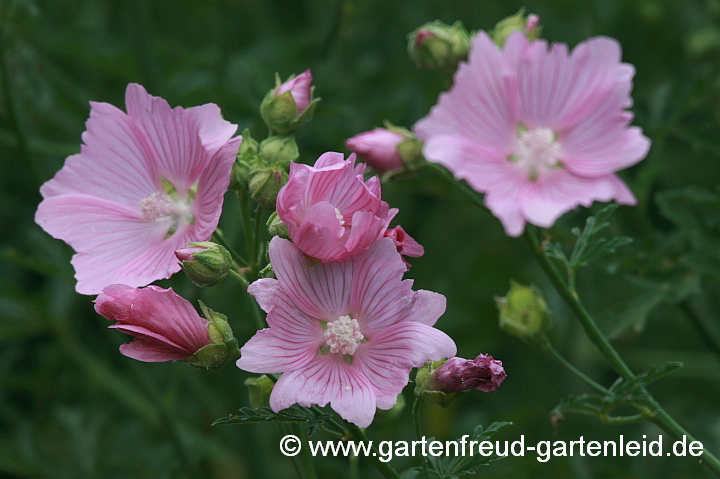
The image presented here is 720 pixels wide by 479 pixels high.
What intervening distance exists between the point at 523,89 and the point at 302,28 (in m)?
1.70

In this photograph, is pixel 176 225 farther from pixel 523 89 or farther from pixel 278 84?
pixel 523 89

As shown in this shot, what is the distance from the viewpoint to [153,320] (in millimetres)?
1120

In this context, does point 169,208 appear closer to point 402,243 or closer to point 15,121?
point 402,243

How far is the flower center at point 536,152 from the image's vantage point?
1388 millimetres

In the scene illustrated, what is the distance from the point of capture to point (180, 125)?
1.31 m

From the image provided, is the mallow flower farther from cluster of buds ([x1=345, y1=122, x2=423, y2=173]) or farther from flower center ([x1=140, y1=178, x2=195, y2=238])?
cluster of buds ([x1=345, y1=122, x2=423, y2=173])

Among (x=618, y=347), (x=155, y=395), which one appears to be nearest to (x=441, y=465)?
(x=155, y=395)

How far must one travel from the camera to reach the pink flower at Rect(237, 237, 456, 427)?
1107mm

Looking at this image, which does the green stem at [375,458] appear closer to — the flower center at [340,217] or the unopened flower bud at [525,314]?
the flower center at [340,217]

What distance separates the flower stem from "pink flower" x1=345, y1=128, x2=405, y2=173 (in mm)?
230

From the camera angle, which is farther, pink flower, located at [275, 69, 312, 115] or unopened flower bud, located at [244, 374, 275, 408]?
pink flower, located at [275, 69, 312, 115]

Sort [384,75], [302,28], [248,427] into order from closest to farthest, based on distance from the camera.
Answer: [248,427], [384,75], [302,28]

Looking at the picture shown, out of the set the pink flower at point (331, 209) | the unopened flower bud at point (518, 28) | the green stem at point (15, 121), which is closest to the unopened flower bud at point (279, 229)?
the pink flower at point (331, 209)

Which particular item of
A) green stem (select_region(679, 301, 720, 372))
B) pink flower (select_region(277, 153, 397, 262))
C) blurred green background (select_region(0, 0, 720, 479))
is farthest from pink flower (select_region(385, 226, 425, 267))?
green stem (select_region(679, 301, 720, 372))
